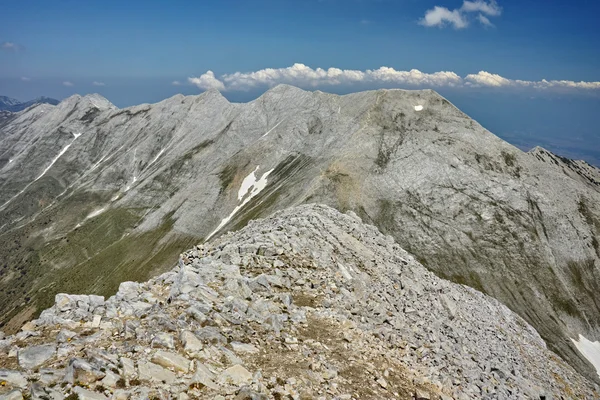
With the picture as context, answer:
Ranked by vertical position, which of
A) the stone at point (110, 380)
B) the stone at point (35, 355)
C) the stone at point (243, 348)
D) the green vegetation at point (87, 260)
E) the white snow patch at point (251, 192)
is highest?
the stone at point (110, 380)

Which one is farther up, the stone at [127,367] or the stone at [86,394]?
the stone at [86,394]

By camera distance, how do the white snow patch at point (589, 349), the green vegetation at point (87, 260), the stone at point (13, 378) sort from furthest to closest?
1. the green vegetation at point (87, 260)
2. the white snow patch at point (589, 349)
3. the stone at point (13, 378)

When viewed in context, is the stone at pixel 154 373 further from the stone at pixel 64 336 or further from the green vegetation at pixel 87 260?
the green vegetation at pixel 87 260

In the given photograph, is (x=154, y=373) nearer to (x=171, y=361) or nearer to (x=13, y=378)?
(x=171, y=361)

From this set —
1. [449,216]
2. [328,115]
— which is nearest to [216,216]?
[328,115]

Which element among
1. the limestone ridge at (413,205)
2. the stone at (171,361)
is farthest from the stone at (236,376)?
the limestone ridge at (413,205)

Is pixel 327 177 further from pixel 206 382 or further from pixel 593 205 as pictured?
pixel 206 382
